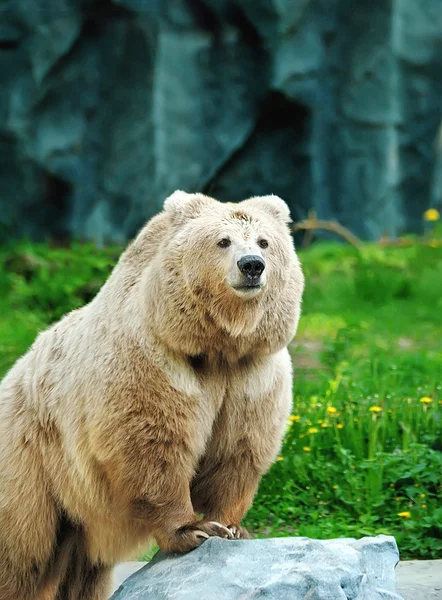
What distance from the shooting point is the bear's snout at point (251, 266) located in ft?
9.77

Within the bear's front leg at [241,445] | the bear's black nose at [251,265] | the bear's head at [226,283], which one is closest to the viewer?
the bear's black nose at [251,265]

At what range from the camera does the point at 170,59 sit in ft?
38.2

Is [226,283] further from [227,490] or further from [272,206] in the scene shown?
[227,490]

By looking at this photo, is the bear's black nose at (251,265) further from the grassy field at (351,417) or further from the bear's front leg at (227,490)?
the grassy field at (351,417)

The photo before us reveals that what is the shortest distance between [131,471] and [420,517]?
179 centimetres

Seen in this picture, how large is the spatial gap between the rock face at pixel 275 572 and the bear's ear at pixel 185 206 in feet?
3.59

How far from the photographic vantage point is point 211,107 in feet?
39.8

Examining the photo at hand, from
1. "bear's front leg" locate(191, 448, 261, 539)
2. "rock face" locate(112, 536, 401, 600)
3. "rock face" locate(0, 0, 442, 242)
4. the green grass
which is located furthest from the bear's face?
"rock face" locate(0, 0, 442, 242)

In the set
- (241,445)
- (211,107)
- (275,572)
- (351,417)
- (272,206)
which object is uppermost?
(211,107)

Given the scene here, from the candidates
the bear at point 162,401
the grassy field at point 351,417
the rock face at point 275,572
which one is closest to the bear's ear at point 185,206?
the bear at point 162,401

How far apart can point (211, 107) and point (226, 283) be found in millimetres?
9333

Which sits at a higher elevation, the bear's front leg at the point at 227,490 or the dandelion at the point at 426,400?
the bear's front leg at the point at 227,490

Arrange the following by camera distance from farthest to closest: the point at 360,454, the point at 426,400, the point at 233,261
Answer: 1. the point at 426,400
2. the point at 360,454
3. the point at 233,261

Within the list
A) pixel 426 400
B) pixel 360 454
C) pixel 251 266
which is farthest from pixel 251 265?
pixel 426 400
